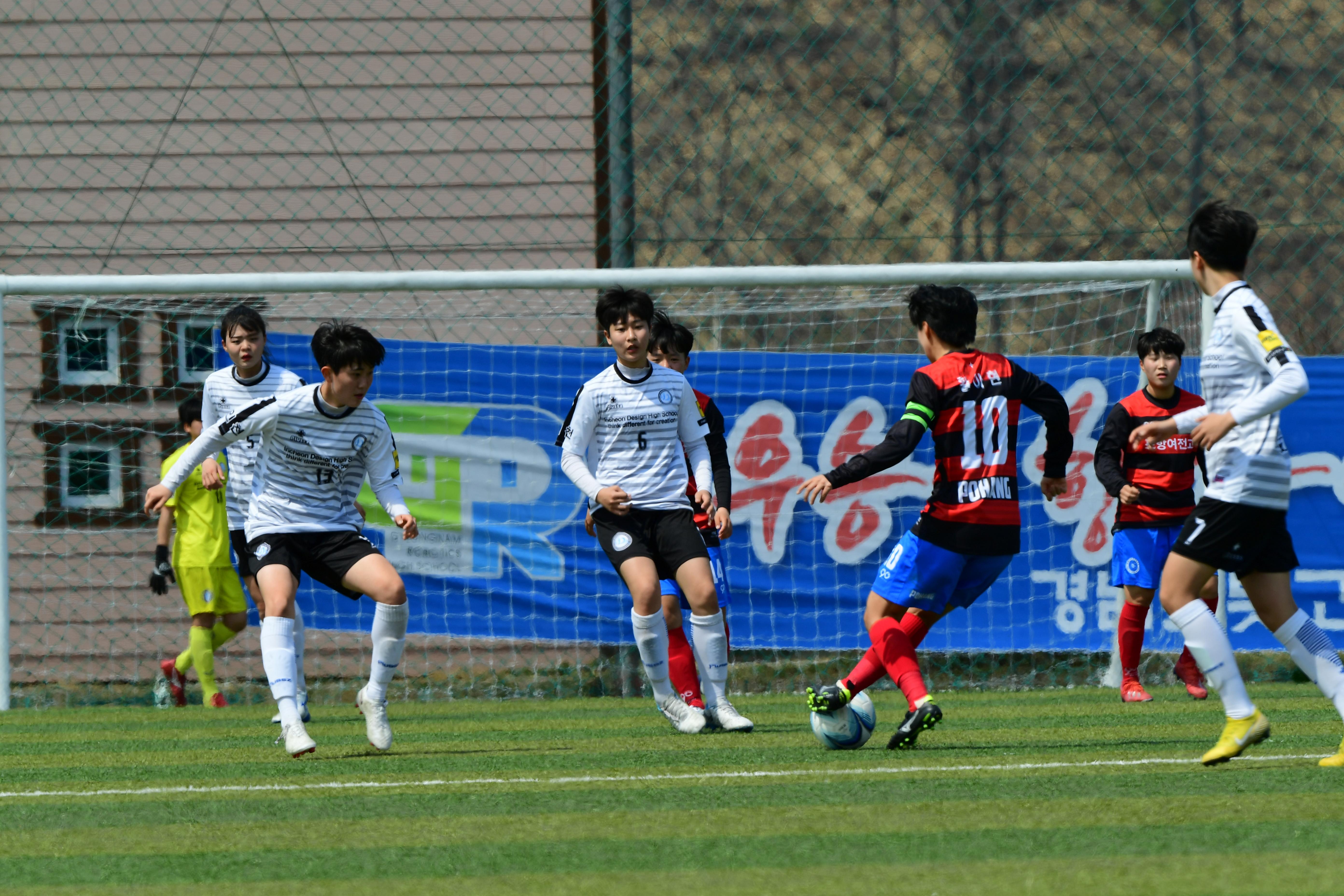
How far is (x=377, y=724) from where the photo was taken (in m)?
6.30

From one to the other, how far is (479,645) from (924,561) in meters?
5.03

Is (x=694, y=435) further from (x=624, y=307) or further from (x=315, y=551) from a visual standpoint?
(x=315, y=551)

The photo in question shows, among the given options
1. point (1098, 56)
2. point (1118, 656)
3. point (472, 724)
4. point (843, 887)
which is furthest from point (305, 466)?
point (1098, 56)

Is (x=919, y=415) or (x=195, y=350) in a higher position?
(x=195, y=350)

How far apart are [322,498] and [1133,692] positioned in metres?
4.66

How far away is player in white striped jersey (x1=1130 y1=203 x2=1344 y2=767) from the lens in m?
4.98

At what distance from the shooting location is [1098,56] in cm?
1402

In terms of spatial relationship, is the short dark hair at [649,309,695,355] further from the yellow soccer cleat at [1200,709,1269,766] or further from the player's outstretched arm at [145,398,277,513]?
the yellow soccer cleat at [1200,709,1269,766]

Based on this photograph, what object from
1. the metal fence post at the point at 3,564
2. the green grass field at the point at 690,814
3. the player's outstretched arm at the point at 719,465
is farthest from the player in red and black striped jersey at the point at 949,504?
the metal fence post at the point at 3,564

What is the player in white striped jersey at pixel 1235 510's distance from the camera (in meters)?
4.98

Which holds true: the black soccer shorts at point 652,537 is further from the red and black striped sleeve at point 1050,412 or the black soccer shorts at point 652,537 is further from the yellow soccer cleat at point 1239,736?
the yellow soccer cleat at point 1239,736

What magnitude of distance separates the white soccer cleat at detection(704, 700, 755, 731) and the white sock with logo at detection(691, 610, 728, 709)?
25mm

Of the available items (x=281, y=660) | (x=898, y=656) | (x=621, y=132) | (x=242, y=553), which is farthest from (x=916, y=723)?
(x=621, y=132)

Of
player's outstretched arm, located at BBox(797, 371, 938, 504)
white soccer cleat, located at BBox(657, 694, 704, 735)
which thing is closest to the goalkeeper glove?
white soccer cleat, located at BBox(657, 694, 704, 735)
